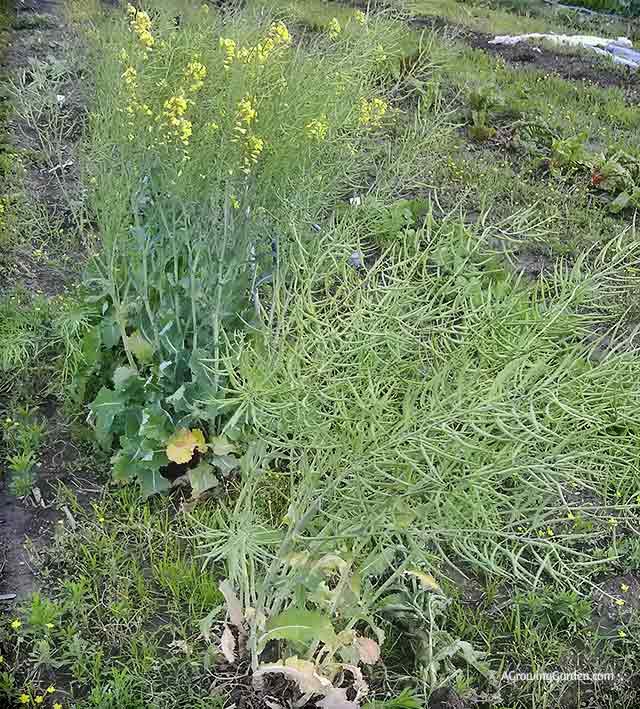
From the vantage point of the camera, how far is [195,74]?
6.97ft

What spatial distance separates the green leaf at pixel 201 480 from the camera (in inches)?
96.3

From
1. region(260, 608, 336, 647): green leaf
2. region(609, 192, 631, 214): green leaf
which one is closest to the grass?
region(260, 608, 336, 647): green leaf

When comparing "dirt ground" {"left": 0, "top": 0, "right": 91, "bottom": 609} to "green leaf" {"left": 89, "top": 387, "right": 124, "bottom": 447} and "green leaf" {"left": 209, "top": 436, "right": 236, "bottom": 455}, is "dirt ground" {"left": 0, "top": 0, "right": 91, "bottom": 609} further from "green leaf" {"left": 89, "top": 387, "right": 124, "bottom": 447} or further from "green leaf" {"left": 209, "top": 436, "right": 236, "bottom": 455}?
"green leaf" {"left": 209, "top": 436, "right": 236, "bottom": 455}

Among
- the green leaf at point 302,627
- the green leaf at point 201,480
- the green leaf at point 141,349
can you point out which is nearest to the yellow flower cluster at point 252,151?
the green leaf at point 141,349

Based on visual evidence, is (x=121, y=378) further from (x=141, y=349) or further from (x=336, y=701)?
(x=336, y=701)

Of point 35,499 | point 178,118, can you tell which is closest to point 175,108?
point 178,118

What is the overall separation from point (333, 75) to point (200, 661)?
1.81 m

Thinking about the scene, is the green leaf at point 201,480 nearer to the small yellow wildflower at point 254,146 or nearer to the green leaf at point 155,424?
the green leaf at point 155,424

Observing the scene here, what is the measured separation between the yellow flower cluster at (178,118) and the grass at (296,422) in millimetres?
11

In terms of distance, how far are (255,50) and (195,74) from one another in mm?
187

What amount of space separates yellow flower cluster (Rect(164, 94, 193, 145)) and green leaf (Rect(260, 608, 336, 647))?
1.20 metres

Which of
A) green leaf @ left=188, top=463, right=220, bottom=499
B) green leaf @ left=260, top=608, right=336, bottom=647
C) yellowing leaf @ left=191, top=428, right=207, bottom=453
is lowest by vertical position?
green leaf @ left=188, top=463, right=220, bottom=499

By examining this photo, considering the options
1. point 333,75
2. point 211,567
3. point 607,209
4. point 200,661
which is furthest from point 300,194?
point 607,209

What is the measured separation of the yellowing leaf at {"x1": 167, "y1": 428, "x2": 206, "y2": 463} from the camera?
2.39 metres
